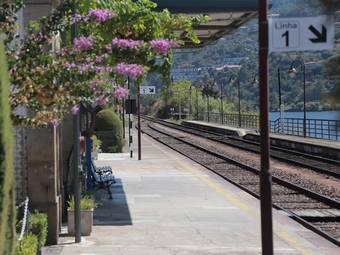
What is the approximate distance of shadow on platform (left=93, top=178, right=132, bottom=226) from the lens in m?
12.3

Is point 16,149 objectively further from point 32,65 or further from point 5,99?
point 5,99

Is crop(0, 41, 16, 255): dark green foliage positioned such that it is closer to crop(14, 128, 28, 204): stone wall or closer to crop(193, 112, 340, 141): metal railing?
crop(14, 128, 28, 204): stone wall

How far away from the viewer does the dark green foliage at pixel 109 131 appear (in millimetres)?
35094

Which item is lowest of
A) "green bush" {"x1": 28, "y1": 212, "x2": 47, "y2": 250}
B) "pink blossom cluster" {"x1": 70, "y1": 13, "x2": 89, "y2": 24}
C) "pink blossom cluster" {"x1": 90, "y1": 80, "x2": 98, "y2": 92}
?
"green bush" {"x1": 28, "y1": 212, "x2": 47, "y2": 250}

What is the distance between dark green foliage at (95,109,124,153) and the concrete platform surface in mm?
15070

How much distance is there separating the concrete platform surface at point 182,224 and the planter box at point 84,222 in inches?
6.7

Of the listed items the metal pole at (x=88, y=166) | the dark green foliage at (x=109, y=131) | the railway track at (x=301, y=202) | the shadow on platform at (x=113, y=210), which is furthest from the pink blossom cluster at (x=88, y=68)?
the dark green foliage at (x=109, y=131)

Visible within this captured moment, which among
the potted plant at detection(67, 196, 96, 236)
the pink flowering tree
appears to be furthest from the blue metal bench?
the pink flowering tree

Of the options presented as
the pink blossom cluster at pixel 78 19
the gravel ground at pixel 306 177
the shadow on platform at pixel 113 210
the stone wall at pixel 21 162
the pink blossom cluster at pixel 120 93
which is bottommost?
the gravel ground at pixel 306 177

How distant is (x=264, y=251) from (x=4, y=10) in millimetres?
3439

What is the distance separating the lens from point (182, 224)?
1196 centimetres

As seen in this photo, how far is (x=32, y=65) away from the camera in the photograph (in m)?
5.35

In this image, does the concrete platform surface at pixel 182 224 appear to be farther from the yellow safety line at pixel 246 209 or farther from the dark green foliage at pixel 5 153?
the dark green foliage at pixel 5 153

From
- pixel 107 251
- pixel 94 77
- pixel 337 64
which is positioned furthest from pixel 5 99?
pixel 107 251
